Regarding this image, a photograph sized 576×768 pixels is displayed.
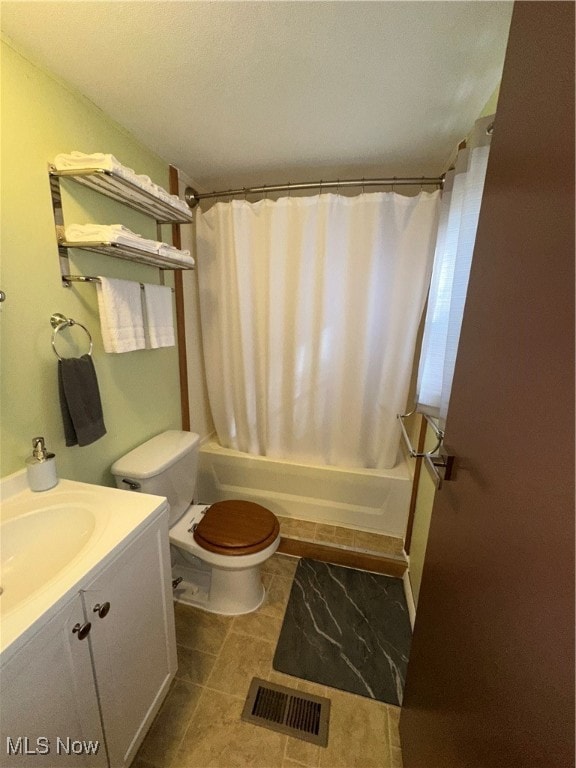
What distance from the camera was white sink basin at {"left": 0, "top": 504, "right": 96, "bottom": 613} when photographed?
0.82 meters

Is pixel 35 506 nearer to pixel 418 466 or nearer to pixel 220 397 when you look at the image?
pixel 220 397

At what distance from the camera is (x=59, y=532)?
3.06ft

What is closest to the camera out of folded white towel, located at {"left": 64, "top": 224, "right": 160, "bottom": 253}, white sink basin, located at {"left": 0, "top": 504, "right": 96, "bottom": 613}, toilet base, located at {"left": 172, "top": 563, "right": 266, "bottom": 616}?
white sink basin, located at {"left": 0, "top": 504, "right": 96, "bottom": 613}

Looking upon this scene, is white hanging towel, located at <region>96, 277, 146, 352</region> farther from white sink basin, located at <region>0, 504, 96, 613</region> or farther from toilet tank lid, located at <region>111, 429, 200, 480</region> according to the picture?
white sink basin, located at <region>0, 504, 96, 613</region>

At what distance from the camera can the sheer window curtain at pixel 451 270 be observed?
0.96 m

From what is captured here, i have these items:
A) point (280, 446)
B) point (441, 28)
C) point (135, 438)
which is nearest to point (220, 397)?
point (280, 446)

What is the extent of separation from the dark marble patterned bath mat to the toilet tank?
0.80 m

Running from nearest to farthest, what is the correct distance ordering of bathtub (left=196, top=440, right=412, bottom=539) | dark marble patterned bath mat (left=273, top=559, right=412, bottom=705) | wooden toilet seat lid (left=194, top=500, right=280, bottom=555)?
dark marble patterned bath mat (left=273, top=559, right=412, bottom=705) → wooden toilet seat lid (left=194, top=500, right=280, bottom=555) → bathtub (left=196, top=440, right=412, bottom=539)

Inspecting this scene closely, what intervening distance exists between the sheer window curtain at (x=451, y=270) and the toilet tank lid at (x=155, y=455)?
1.15 m

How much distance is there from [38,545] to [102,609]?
313mm

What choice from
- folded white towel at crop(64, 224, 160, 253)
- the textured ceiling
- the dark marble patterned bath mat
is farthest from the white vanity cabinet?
the textured ceiling

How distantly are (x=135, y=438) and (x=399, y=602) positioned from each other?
1646mm

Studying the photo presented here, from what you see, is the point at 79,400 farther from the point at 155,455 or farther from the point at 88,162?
the point at 88,162

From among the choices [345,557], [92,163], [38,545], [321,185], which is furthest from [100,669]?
[321,185]
